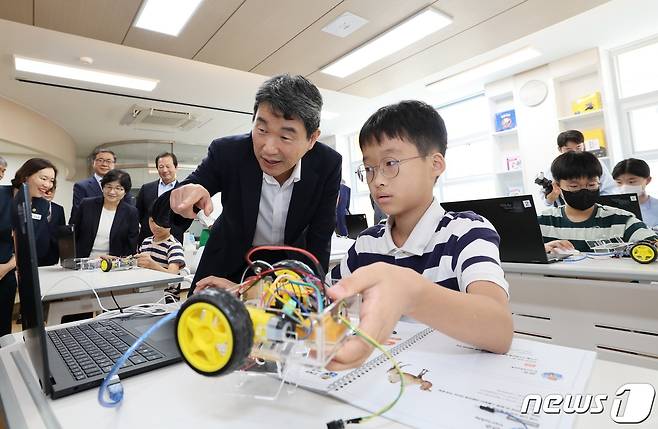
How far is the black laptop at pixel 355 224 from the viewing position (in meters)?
3.97

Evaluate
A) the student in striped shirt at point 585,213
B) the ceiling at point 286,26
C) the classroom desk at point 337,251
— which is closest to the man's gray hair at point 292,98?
the classroom desk at point 337,251

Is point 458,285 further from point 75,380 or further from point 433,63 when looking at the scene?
point 433,63

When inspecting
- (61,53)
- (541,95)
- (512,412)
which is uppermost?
Answer: (61,53)

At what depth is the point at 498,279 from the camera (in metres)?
0.72

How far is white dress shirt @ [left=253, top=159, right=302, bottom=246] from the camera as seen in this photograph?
1340 millimetres

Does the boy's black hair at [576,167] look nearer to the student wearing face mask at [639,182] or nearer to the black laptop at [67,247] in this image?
the student wearing face mask at [639,182]

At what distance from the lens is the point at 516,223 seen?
1.66 meters

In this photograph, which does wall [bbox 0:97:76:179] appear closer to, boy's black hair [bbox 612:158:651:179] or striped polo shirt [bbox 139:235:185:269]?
striped polo shirt [bbox 139:235:185:269]

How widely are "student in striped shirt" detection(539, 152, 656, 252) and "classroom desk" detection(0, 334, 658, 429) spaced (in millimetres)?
1614

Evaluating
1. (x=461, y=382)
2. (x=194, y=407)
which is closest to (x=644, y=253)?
(x=461, y=382)

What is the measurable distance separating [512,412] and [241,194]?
105cm

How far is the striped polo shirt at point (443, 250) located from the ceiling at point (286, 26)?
7.35 ft

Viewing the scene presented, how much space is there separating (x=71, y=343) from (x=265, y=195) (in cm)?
74

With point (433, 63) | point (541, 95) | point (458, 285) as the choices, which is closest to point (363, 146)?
point (458, 285)
